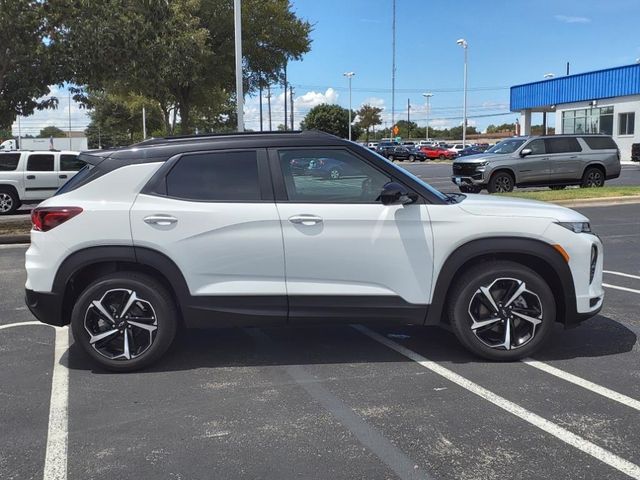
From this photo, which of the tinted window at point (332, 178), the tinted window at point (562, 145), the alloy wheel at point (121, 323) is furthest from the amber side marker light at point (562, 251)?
the tinted window at point (562, 145)

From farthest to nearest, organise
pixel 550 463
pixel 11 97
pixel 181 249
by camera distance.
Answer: pixel 11 97
pixel 181 249
pixel 550 463

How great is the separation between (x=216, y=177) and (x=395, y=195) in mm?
1358

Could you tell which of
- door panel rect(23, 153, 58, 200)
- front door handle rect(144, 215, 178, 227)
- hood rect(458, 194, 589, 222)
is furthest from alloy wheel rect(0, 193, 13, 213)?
hood rect(458, 194, 589, 222)

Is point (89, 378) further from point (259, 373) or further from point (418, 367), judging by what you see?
point (418, 367)

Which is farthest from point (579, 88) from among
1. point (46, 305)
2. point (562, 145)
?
point (46, 305)

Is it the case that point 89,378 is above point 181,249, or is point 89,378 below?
below

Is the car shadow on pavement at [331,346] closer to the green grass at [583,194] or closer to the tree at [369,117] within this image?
the green grass at [583,194]

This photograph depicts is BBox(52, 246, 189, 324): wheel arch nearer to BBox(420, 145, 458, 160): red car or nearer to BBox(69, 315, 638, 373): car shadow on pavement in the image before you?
BBox(69, 315, 638, 373): car shadow on pavement

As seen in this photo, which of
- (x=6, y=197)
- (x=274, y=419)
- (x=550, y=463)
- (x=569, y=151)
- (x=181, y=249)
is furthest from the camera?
(x=569, y=151)

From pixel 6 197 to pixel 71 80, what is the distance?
4758 millimetres

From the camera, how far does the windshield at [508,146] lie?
1772 cm

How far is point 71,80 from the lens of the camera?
532 inches

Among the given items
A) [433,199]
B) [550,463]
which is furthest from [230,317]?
[550,463]

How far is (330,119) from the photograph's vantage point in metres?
79.8
